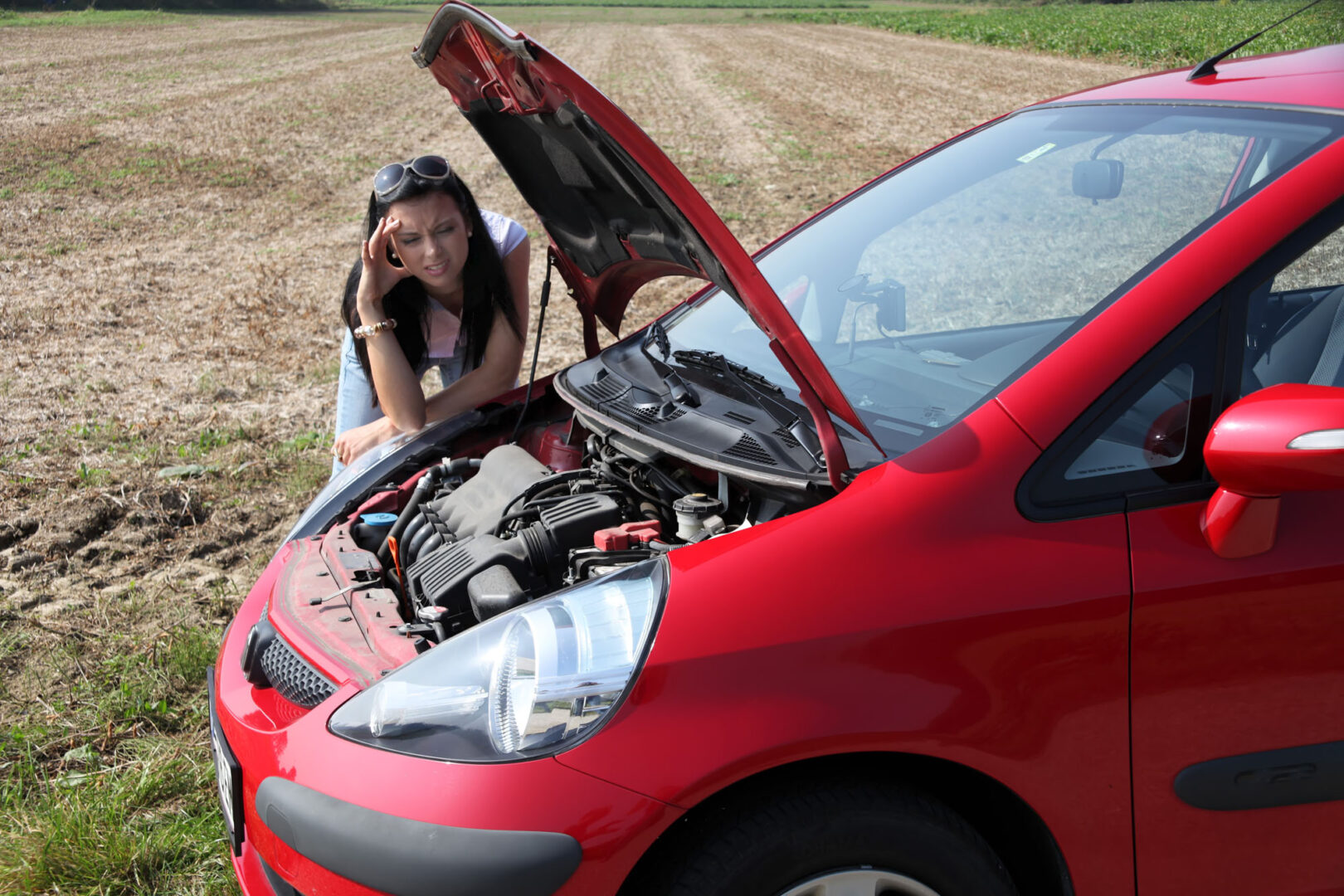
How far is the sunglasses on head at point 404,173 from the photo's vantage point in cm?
296

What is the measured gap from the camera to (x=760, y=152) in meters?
12.6

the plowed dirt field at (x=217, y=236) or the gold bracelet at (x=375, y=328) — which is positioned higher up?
the gold bracelet at (x=375, y=328)

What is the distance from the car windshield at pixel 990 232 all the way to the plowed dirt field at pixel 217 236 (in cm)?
215

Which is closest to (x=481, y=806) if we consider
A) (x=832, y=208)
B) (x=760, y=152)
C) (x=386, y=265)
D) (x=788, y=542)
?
(x=788, y=542)

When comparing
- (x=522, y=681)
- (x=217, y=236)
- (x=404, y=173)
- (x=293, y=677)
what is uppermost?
(x=404, y=173)

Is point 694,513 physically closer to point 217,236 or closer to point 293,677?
point 293,677

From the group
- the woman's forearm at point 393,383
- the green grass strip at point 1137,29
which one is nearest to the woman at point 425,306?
the woman's forearm at point 393,383

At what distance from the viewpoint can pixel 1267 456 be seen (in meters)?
1.34

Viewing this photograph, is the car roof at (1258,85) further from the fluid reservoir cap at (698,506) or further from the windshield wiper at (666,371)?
the fluid reservoir cap at (698,506)

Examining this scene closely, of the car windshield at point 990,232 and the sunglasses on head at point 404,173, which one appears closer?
the car windshield at point 990,232

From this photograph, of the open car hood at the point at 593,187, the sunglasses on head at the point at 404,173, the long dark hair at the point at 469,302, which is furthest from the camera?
the long dark hair at the point at 469,302

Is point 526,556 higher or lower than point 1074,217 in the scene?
lower

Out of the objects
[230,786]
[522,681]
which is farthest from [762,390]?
[230,786]

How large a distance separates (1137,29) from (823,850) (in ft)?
109
